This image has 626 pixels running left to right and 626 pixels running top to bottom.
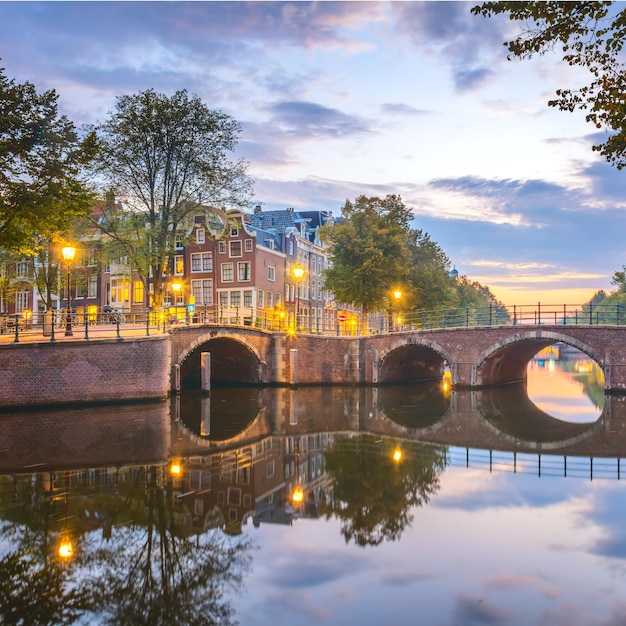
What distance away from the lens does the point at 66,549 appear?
27.8ft

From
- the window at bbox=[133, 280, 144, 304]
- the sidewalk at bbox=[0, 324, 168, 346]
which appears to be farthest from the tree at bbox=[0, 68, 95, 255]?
the window at bbox=[133, 280, 144, 304]

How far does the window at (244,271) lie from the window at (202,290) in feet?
8.98

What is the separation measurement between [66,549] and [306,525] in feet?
11.3

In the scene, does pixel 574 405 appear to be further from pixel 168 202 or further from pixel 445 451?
pixel 168 202

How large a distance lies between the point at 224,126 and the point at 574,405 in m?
21.8

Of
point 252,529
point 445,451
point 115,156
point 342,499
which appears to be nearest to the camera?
point 252,529

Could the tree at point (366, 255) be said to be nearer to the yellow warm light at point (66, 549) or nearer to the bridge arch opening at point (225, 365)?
the bridge arch opening at point (225, 365)

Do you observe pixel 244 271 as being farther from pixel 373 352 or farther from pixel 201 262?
pixel 373 352

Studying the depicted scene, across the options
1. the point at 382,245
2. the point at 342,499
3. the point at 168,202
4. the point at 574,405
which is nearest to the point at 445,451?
the point at 342,499

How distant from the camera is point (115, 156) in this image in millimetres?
31844

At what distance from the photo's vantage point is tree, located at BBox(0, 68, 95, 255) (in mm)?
20875

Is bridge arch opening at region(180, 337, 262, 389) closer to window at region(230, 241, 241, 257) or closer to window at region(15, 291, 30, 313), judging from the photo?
window at region(230, 241, 241, 257)

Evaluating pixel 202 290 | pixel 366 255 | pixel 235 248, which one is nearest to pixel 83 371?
pixel 366 255

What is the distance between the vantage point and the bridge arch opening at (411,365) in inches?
1494
